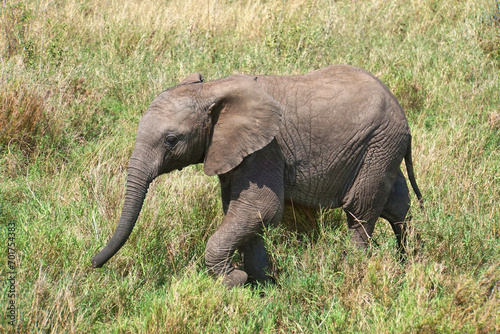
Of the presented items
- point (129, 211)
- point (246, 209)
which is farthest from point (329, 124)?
point (129, 211)

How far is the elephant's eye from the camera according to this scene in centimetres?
398

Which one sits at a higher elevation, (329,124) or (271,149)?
(329,124)

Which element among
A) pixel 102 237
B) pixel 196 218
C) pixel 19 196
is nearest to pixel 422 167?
pixel 196 218

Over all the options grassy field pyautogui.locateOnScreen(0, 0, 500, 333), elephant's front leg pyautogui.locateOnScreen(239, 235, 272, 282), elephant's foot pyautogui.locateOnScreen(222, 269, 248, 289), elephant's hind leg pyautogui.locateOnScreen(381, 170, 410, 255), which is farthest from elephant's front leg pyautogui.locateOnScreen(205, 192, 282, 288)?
elephant's hind leg pyautogui.locateOnScreen(381, 170, 410, 255)

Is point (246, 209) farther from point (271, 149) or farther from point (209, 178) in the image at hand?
point (209, 178)

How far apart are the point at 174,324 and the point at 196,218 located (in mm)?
1472

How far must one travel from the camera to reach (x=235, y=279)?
14.1 ft

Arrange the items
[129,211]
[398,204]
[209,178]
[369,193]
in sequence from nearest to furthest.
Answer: [129,211] < [369,193] < [398,204] < [209,178]

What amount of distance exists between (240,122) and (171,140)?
1.52ft

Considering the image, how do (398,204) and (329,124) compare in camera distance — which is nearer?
(329,124)

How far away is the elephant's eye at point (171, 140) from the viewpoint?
398 cm

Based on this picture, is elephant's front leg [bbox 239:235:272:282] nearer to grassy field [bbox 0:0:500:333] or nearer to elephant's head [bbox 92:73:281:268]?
grassy field [bbox 0:0:500:333]

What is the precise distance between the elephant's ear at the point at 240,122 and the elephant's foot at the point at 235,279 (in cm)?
73

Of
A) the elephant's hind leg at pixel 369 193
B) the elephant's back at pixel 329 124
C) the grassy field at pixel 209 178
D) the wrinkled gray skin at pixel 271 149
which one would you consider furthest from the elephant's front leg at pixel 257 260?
the elephant's hind leg at pixel 369 193
